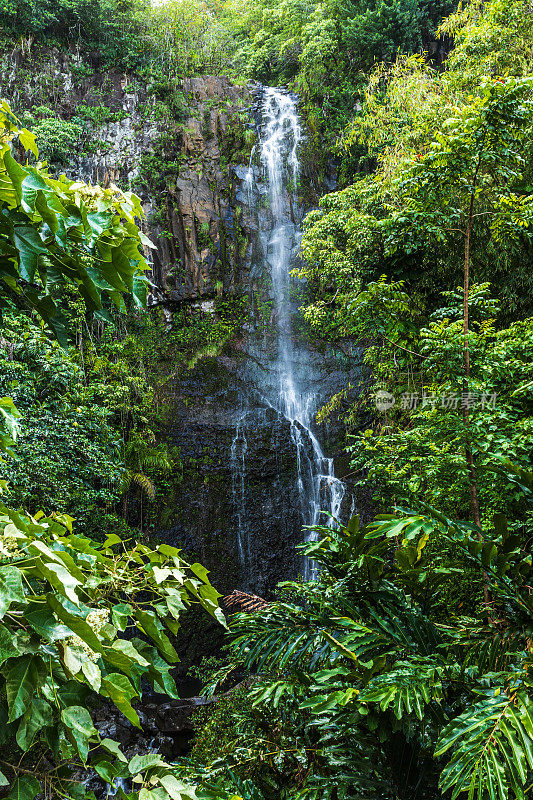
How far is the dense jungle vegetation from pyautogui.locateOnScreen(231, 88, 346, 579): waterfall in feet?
2.94

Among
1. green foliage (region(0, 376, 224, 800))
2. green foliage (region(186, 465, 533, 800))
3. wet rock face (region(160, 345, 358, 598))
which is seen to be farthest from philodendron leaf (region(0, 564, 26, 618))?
wet rock face (region(160, 345, 358, 598))

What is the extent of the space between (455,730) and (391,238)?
3.25 meters

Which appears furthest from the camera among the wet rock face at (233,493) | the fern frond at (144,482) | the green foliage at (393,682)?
the wet rock face at (233,493)

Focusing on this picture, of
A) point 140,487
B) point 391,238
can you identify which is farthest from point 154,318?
point 391,238

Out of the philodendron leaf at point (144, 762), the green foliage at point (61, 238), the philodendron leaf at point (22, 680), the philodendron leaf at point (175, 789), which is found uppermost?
the green foliage at point (61, 238)

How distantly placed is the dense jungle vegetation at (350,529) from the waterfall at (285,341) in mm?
896

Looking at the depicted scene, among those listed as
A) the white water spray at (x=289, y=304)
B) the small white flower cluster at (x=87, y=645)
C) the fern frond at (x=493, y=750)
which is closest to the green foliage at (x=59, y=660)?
the small white flower cluster at (x=87, y=645)

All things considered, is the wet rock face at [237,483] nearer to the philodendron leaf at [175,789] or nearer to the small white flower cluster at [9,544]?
the philodendron leaf at [175,789]

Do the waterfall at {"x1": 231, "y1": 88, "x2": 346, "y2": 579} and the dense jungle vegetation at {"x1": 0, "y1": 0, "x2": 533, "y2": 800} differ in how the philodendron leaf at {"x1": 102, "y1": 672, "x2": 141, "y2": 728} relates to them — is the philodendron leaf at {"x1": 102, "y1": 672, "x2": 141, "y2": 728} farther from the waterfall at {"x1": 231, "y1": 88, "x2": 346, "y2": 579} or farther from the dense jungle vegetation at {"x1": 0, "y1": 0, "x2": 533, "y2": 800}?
the waterfall at {"x1": 231, "y1": 88, "x2": 346, "y2": 579}

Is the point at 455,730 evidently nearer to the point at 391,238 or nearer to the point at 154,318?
the point at 391,238

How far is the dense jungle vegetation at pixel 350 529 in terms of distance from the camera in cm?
87

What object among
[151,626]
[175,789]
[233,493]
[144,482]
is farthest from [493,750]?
[233,493]

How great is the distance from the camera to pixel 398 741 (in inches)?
62.3

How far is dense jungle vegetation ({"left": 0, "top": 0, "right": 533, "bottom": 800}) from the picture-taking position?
869mm
